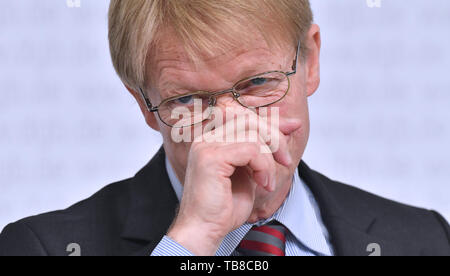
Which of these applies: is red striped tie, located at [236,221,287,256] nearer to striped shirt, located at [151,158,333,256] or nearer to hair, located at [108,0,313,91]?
striped shirt, located at [151,158,333,256]

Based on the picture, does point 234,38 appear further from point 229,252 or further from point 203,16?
point 229,252

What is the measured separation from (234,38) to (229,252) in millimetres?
785

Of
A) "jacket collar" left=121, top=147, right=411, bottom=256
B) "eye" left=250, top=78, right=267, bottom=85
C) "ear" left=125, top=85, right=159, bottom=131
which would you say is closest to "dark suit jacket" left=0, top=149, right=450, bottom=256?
"jacket collar" left=121, top=147, right=411, bottom=256

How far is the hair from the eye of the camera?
2441 mm

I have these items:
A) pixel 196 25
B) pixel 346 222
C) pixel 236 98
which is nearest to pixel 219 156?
pixel 236 98

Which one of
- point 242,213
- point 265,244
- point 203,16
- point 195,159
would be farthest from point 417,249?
point 203,16

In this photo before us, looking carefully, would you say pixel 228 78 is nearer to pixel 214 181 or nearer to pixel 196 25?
pixel 196 25

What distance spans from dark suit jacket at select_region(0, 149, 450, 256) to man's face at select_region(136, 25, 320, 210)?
24 cm

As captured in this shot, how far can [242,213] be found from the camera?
98.7 inches

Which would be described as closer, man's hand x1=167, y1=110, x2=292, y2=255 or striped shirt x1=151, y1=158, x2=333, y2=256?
man's hand x1=167, y1=110, x2=292, y2=255

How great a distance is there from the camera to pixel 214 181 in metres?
2.39

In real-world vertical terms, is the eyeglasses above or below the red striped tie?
above

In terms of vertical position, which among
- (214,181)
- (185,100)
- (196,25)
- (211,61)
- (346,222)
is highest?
(196,25)

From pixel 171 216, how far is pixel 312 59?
32.1 inches
